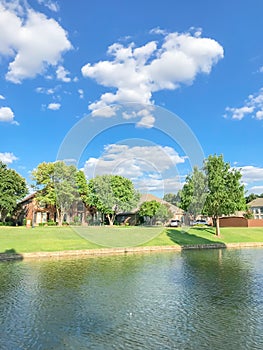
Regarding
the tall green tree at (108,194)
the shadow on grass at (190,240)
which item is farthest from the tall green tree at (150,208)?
the shadow on grass at (190,240)

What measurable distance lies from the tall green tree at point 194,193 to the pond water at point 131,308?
25.7m

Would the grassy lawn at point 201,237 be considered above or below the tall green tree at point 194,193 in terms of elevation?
below

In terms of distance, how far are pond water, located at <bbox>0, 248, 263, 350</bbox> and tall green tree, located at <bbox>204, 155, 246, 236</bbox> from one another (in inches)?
965

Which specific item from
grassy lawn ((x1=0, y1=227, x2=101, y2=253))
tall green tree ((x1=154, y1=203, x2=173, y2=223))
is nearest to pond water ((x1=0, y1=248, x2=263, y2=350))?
grassy lawn ((x1=0, y1=227, x2=101, y2=253))

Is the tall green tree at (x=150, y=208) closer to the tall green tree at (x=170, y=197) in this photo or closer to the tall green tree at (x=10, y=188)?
the tall green tree at (x=170, y=197)

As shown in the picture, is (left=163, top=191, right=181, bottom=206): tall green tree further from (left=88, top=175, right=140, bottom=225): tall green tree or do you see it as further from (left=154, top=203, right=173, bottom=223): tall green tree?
(left=88, top=175, right=140, bottom=225): tall green tree

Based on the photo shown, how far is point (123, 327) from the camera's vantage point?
1060 centimetres

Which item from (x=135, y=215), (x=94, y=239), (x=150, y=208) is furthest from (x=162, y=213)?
(x=135, y=215)

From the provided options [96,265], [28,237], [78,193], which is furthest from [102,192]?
[96,265]

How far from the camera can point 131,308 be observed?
12844 millimetres

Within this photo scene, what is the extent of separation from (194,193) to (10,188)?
38211mm

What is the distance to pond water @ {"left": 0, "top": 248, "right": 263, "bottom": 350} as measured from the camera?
9492mm

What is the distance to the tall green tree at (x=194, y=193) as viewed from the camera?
47.5m

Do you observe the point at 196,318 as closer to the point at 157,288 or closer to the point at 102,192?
the point at 157,288
